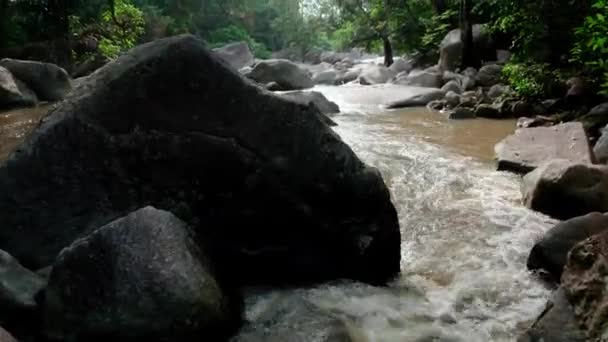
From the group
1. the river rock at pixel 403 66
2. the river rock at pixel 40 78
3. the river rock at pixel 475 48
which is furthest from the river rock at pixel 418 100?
the river rock at pixel 40 78

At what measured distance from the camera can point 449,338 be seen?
294 cm

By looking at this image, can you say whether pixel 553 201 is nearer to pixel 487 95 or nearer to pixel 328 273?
pixel 328 273

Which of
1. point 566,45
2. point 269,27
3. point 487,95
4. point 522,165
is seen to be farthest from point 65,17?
point 269,27

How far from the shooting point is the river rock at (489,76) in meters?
13.8

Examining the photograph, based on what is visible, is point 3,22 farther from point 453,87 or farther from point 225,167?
point 225,167

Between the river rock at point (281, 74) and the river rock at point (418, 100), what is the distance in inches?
241

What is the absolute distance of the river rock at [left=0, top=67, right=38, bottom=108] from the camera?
41.2 ft

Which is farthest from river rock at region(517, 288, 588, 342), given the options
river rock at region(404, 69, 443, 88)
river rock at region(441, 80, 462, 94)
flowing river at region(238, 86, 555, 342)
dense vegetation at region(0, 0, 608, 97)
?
river rock at region(404, 69, 443, 88)

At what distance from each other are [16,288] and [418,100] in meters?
11.8

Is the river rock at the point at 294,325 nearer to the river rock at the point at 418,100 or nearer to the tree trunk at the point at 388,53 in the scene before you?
the river rock at the point at 418,100

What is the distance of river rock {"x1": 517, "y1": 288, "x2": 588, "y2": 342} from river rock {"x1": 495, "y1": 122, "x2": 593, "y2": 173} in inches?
137

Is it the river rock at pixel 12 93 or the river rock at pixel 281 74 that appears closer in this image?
the river rock at pixel 12 93

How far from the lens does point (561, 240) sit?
3.57 metres

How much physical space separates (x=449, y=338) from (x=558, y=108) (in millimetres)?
7861
